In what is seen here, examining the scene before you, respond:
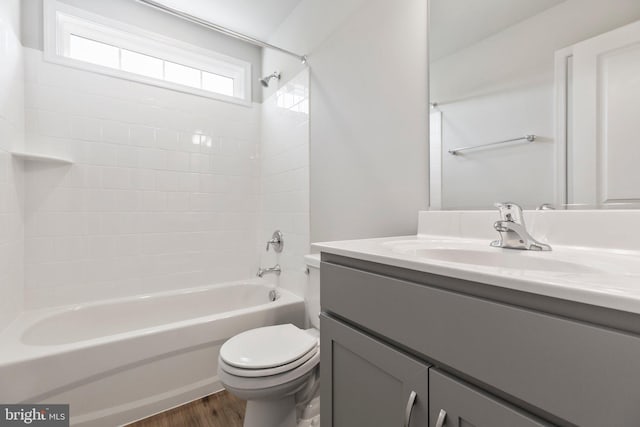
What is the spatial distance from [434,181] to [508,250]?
500 mm

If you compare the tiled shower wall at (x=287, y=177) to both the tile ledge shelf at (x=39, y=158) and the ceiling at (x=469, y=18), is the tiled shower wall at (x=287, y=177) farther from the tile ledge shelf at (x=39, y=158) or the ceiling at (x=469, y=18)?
the tile ledge shelf at (x=39, y=158)

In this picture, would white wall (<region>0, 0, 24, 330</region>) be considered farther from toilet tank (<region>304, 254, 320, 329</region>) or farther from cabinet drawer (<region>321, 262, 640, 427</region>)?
cabinet drawer (<region>321, 262, 640, 427</region>)

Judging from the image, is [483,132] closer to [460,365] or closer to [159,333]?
[460,365]

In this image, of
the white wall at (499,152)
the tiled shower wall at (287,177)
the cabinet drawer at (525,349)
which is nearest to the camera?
the cabinet drawer at (525,349)

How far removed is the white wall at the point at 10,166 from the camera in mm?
1448

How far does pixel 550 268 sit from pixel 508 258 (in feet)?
0.33

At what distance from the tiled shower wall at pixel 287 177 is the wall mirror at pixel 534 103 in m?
0.97

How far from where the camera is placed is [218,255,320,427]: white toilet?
1144 millimetres

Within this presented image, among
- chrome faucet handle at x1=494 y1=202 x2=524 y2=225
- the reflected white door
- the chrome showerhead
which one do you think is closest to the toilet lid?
chrome faucet handle at x1=494 y1=202 x2=524 y2=225

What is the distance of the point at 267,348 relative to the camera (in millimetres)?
1298

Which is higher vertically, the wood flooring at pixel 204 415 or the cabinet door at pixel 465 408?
the cabinet door at pixel 465 408

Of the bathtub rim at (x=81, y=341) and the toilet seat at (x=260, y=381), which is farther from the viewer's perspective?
the bathtub rim at (x=81, y=341)

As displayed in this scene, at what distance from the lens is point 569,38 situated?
0.90 m

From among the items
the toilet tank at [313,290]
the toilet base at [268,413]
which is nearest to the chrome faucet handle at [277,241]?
the toilet tank at [313,290]
